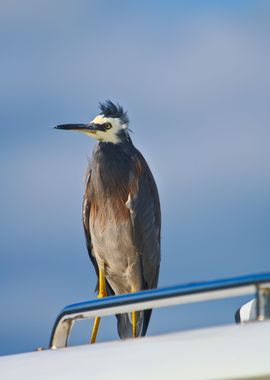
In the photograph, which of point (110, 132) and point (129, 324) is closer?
point (129, 324)

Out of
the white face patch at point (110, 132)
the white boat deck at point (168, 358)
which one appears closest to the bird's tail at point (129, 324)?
the white face patch at point (110, 132)

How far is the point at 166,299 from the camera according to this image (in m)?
2.04

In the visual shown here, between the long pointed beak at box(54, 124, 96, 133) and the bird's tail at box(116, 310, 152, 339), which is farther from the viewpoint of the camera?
the long pointed beak at box(54, 124, 96, 133)

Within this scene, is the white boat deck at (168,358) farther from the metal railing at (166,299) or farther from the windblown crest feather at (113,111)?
the windblown crest feather at (113,111)

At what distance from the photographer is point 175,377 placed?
1.81 m

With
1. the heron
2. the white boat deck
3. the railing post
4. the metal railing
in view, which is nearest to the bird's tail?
the heron

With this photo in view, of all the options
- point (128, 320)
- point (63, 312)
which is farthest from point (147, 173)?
point (63, 312)

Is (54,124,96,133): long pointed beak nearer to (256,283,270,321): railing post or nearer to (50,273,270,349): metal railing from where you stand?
(50,273,270,349): metal railing

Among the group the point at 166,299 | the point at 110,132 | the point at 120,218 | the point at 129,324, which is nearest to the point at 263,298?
the point at 166,299

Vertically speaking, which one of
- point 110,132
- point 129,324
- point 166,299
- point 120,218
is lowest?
point 129,324

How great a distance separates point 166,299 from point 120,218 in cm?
701

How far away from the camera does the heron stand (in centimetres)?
893

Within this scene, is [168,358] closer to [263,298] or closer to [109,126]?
[263,298]

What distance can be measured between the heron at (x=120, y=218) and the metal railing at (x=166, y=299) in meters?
6.39
